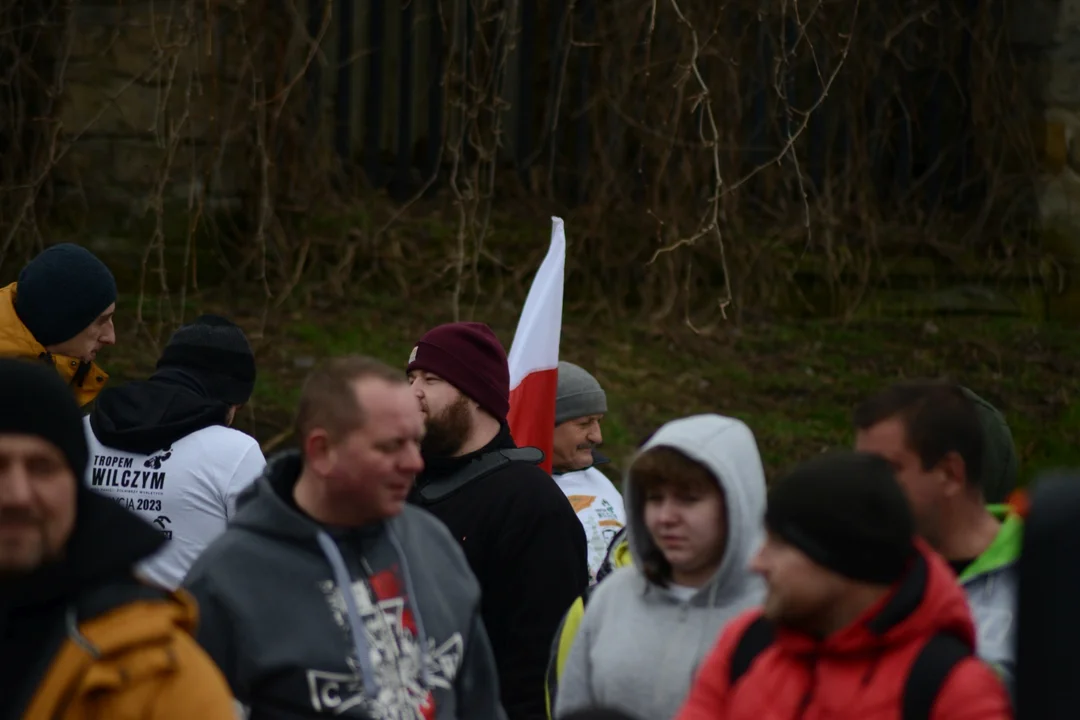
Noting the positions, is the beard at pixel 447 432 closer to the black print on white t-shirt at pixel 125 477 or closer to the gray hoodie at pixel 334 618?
the black print on white t-shirt at pixel 125 477

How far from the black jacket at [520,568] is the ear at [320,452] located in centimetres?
84

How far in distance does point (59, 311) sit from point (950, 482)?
2371 millimetres

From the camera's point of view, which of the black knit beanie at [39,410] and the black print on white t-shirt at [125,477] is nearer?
the black knit beanie at [39,410]

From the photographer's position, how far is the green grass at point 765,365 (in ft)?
24.3

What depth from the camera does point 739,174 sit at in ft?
28.8

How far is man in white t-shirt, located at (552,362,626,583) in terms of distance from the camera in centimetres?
474

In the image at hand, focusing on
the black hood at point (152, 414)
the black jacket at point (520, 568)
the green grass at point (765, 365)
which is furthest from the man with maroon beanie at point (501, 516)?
the green grass at point (765, 365)

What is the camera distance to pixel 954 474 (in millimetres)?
3084

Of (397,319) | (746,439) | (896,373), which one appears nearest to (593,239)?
(397,319)

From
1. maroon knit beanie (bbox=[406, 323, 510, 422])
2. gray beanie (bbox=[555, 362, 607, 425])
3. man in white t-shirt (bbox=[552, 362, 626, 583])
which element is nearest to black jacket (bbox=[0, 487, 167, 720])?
maroon knit beanie (bbox=[406, 323, 510, 422])

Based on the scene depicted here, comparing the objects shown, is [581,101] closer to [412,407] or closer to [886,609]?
[412,407]

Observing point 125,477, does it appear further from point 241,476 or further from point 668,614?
point 668,614

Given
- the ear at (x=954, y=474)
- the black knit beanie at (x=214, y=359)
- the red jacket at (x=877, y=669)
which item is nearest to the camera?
the red jacket at (x=877, y=669)

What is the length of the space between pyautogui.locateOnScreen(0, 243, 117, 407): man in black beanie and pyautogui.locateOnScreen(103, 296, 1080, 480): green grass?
2719mm
